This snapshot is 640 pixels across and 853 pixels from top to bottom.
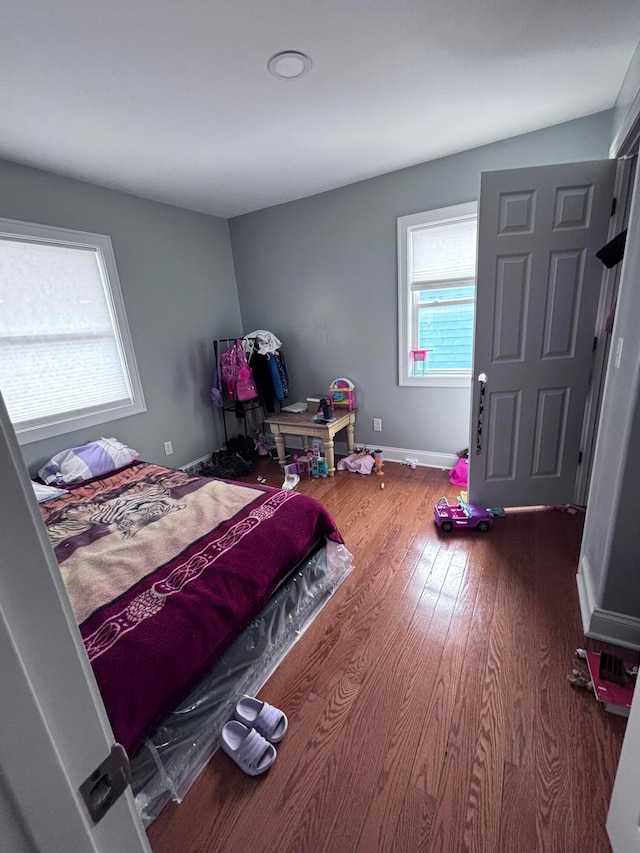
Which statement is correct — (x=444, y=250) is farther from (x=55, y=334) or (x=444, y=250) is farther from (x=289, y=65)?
(x=55, y=334)

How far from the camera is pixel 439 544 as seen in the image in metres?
2.29

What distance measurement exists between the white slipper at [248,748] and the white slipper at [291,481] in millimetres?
1926

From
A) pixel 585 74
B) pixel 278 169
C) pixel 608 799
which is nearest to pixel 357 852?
pixel 608 799

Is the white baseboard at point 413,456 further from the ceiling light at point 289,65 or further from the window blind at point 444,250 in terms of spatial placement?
the ceiling light at point 289,65

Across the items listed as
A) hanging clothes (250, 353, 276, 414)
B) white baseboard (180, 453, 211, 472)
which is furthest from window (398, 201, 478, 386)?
white baseboard (180, 453, 211, 472)

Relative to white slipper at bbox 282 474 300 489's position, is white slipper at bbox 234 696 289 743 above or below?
below

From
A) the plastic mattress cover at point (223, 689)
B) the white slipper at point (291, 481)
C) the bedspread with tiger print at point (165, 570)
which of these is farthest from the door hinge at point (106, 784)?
the white slipper at point (291, 481)

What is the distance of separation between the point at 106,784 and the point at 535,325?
2563mm

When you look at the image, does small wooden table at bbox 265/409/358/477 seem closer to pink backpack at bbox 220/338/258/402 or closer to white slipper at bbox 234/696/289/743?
pink backpack at bbox 220/338/258/402

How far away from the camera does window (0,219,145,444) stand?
7.79 ft

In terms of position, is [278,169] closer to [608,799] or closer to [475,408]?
[475,408]

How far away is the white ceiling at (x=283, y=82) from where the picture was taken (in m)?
1.40

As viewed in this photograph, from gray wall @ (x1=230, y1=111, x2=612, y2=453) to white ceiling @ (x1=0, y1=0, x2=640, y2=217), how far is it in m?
0.30

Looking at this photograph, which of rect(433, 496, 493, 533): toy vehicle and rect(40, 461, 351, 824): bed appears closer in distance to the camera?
rect(40, 461, 351, 824): bed
